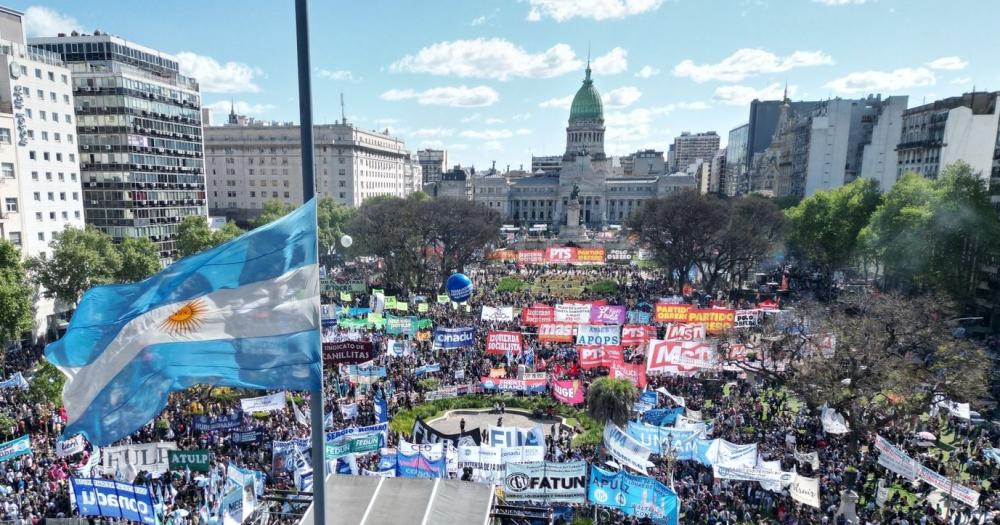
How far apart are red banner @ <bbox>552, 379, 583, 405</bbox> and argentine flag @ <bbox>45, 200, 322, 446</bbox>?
18687mm

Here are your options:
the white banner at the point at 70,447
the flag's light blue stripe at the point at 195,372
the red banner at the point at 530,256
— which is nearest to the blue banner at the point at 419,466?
the white banner at the point at 70,447

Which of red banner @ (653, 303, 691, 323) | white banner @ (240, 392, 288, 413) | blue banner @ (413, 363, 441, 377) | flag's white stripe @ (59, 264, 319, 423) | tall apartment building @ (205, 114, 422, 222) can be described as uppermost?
tall apartment building @ (205, 114, 422, 222)

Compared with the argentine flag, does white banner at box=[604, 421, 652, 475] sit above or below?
below

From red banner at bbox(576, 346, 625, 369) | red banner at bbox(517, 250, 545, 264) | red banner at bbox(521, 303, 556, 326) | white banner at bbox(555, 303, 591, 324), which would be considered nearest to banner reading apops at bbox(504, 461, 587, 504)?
red banner at bbox(576, 346, 625, 369)

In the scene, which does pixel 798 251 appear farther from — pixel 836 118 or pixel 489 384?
pixel 489 384

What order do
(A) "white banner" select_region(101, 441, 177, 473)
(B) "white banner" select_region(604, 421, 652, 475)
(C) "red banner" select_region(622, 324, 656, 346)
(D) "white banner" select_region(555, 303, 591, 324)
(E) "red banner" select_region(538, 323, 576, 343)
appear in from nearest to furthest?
(B) "white banner" select_region(604, 421, 652, 475) → (A) "white banner" select_region(101, 441, 177, 473) → (C) "red banner" select_region(622, 324, 656, 346) → (E) "red banner" select_region(538, 323, 576, 343) → (D) "white banner" select_region(555, 303, 591, 324)

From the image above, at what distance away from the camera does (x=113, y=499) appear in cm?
1554

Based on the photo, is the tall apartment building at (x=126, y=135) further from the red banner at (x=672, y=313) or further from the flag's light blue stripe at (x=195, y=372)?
the flag's light blue stripe at (x=195, y=372)

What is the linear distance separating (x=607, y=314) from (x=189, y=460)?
22.4m

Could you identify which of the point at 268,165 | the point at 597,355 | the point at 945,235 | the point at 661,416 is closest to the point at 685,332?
the point at 597,355

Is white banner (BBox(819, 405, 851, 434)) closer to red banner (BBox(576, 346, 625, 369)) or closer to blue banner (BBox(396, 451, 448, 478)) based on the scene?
red banner (BBox(576, 346, 625, 369))

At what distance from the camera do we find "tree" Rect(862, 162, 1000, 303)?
41.7 meters

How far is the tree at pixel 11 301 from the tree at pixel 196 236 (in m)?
19.2

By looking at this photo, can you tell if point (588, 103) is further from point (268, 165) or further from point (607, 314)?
point (607, 314)
